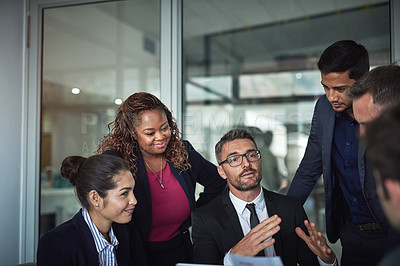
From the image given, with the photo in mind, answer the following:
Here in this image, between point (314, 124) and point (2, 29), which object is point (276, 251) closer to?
point (314, 124)

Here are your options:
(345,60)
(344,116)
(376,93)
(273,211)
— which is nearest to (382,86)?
(376,93)

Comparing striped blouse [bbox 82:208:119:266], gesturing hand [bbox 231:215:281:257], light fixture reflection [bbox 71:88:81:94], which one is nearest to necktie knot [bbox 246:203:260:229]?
Result: gesturing hand [bbox 231:215:281:257]

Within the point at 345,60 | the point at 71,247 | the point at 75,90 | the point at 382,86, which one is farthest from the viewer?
the point at 75,90

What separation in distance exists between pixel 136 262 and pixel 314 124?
4.16ft

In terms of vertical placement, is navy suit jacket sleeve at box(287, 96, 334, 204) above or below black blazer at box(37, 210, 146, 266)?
above

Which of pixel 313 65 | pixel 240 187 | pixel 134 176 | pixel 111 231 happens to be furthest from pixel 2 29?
pixel 313 65

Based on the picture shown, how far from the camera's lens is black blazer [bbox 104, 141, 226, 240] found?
2.36 meters

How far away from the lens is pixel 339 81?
213cm

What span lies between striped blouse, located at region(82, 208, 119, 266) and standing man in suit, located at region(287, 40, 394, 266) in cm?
120

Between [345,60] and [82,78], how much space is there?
260cm

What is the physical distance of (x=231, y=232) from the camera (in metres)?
2.18

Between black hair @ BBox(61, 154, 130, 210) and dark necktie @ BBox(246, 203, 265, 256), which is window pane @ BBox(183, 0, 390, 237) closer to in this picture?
dark necktie @ BBox(246, 203, 265, 256)

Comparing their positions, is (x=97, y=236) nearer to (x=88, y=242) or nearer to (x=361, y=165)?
(x=88, y=242)

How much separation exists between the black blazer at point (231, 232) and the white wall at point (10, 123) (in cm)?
188
